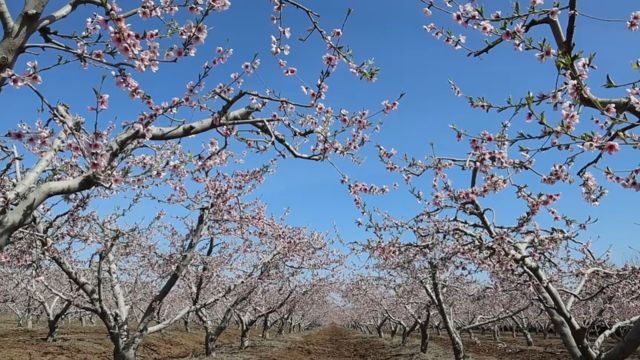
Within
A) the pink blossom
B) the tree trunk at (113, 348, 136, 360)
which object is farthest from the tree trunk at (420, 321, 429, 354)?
the pink blossom

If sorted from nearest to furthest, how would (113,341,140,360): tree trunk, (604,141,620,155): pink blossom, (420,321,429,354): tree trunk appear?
(604,141,620,155): pink blossom
(113,341,140,360): tree trunk
(420,321,429,354): tree trunk

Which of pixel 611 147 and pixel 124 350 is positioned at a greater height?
pixel 611 147

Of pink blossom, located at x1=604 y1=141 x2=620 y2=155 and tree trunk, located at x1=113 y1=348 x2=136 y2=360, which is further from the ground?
pink blossom, located at x1=604 y1=141 x2=620 y2=155

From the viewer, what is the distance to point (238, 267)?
1576cm

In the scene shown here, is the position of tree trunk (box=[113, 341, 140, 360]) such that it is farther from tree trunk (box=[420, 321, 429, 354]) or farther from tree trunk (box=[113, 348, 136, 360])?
tree trunk (box=[420, 321, 429, 354])

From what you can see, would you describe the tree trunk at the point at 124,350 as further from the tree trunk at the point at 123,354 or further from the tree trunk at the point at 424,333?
the tree trunk at the point at 424,333

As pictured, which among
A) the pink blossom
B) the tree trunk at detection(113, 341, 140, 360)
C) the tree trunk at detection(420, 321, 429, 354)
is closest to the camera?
the pink blossom

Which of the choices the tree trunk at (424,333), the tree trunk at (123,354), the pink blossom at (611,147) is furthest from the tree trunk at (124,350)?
the tree trunk at (424,333)

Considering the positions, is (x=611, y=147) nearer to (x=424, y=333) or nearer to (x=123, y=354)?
(x=123, y=354)

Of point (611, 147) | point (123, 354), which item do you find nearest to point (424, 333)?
point (123, 354)

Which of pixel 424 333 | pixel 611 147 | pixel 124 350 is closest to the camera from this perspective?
pixel 611 147

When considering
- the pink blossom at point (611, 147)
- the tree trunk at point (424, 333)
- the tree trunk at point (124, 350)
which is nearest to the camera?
the pink blossom at point (611, 147)

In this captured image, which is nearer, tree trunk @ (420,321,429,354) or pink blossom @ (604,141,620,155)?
pink blossom @ (604,141,620,155)

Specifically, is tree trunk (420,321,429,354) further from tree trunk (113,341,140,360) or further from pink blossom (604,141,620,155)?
pink blossom (604,141,620,155)
